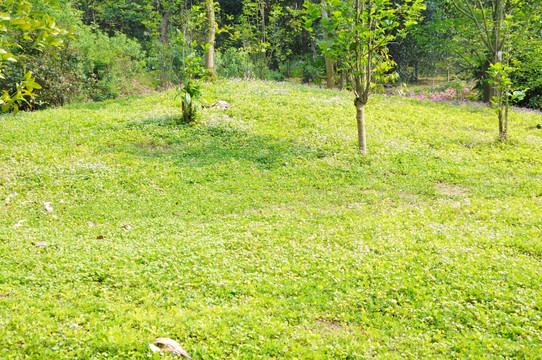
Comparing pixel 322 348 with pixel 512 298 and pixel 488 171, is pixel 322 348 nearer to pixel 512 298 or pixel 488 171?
pixel 512 298

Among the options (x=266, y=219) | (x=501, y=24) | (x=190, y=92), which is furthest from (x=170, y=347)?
(x=501, y=24)

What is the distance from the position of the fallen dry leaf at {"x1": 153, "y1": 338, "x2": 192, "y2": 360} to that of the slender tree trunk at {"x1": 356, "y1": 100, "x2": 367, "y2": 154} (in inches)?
394

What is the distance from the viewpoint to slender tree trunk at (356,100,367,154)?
1327cm

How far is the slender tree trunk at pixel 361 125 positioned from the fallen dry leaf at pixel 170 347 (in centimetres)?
1001

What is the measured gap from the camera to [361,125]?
13.4 meters

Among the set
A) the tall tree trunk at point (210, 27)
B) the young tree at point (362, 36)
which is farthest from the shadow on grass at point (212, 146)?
the tall tree trunk at point (210, 27)

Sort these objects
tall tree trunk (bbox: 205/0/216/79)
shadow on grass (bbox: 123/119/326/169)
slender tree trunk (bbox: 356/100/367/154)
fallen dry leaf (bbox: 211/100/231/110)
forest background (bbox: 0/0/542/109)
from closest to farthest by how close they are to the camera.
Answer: shadow on grass (bbox: 123/119/326/169) → slender tree trunk (bbox: 356/100/367/154) → fallen dry leaf (bbox: 211/100/231/110) → forest background (bbox: 0/0/542/109) → tall tree trunk (bbox: 205/0/216/79)

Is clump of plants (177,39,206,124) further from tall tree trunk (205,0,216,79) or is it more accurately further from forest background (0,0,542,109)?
tall tree trunk (205,0,216,79)

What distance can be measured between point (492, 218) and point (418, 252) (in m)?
2.82

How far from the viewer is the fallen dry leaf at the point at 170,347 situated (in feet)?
14.9

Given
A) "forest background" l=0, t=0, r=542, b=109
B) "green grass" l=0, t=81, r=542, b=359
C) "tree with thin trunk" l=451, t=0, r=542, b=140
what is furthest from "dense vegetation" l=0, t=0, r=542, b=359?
"forest background" l=0, t=0, r=542, b=109

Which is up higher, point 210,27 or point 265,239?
Result: point 210,27

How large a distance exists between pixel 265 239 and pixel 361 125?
6878mm

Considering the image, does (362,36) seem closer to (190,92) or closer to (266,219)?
(190,92)
